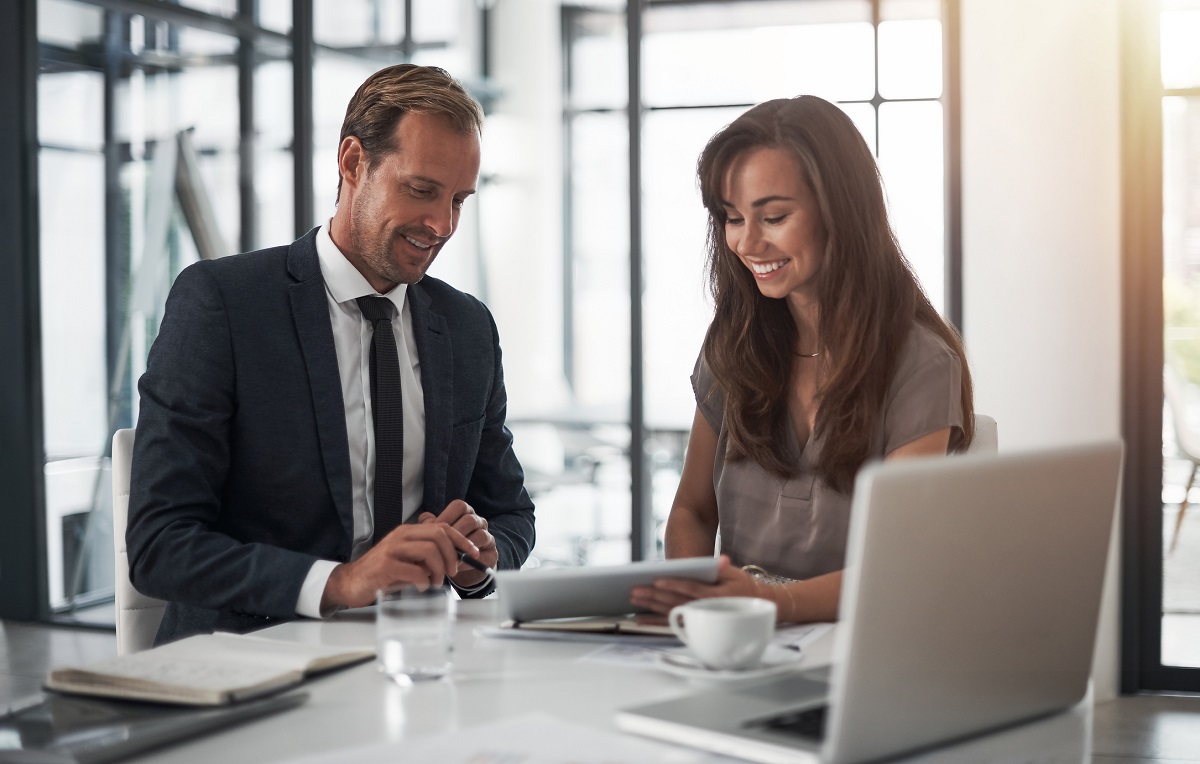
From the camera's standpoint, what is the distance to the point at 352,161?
1.98 metres

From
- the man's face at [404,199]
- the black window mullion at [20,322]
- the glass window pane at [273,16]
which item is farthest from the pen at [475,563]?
the glass window pane at [273,16]

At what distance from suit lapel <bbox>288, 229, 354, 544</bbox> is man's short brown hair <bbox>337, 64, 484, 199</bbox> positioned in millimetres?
264

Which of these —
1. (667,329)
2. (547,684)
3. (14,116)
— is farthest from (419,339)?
(14,116)

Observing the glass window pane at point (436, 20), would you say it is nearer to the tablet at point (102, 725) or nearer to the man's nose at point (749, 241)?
the man's nose at point (749, 241)

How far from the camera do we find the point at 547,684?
1.23 meters

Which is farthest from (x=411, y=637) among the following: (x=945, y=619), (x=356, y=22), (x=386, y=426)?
(x=356, y=22)

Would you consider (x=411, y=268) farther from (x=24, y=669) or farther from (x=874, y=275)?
(x=24, y=669)

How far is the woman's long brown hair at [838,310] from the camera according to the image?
1.81 m

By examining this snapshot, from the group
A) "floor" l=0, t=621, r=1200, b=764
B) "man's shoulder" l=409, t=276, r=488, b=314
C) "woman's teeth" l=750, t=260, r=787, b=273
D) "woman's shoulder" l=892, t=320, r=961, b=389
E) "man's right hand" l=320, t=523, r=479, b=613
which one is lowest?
"floor" l=0, t=621, r=1200, b=764

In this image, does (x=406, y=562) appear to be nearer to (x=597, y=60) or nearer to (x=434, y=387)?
(x=434, y=387)

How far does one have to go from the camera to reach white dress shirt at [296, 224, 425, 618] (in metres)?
1.86

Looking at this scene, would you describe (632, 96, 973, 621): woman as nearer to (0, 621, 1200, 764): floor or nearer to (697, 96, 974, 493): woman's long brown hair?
(697, 96, 974, 493): woman's long brown hair

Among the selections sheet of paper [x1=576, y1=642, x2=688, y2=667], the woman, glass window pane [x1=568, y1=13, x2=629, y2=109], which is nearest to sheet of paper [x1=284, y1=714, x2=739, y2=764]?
sheet of paper [x1=576, y1=642, x2=688, y2=667]

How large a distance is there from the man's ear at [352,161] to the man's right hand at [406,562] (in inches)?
28.1
